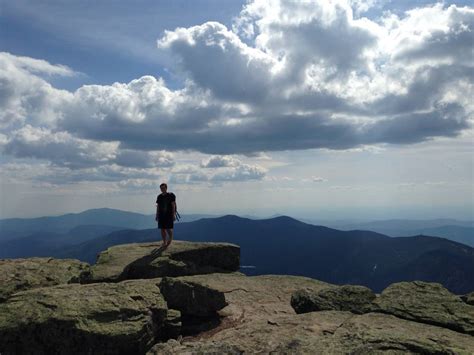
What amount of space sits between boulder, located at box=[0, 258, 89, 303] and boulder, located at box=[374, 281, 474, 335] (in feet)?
58.2

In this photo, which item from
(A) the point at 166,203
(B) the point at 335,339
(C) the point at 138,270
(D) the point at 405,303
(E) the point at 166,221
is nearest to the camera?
(B) the point at 335,339

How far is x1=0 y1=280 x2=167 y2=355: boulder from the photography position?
13914 mm

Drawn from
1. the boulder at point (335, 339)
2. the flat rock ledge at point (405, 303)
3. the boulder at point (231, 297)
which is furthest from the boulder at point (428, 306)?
the boulder at point (231, 297)

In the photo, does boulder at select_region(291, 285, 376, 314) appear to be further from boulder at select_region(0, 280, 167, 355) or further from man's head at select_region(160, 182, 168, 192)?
man's head at select_region(160, 182, 168, 192)

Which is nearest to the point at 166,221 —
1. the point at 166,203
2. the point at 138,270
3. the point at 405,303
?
the point at 166,203

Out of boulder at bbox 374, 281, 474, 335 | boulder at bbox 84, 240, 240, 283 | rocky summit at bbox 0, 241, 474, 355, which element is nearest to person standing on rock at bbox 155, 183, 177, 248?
boulder at bbox 84, 240, 240, 283

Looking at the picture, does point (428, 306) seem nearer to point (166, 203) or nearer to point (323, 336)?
point (323, 336)

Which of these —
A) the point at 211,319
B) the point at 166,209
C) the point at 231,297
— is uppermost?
the point at 166,209

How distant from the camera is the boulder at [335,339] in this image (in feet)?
39.9

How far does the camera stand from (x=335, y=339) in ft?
42.5

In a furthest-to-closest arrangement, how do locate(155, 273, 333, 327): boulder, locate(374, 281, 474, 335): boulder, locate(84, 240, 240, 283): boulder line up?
locate(84, 240, 240, 283): boulder, locate(155, 273, 333, 327): boulder, locate(374, 281, 474, 335): boulder

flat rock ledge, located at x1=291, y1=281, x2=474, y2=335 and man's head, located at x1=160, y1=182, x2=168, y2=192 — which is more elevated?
man's head, located at x1=160, y1=182, x2=168, y2=192

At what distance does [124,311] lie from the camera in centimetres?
1532

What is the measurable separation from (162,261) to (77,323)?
13.1 metres
